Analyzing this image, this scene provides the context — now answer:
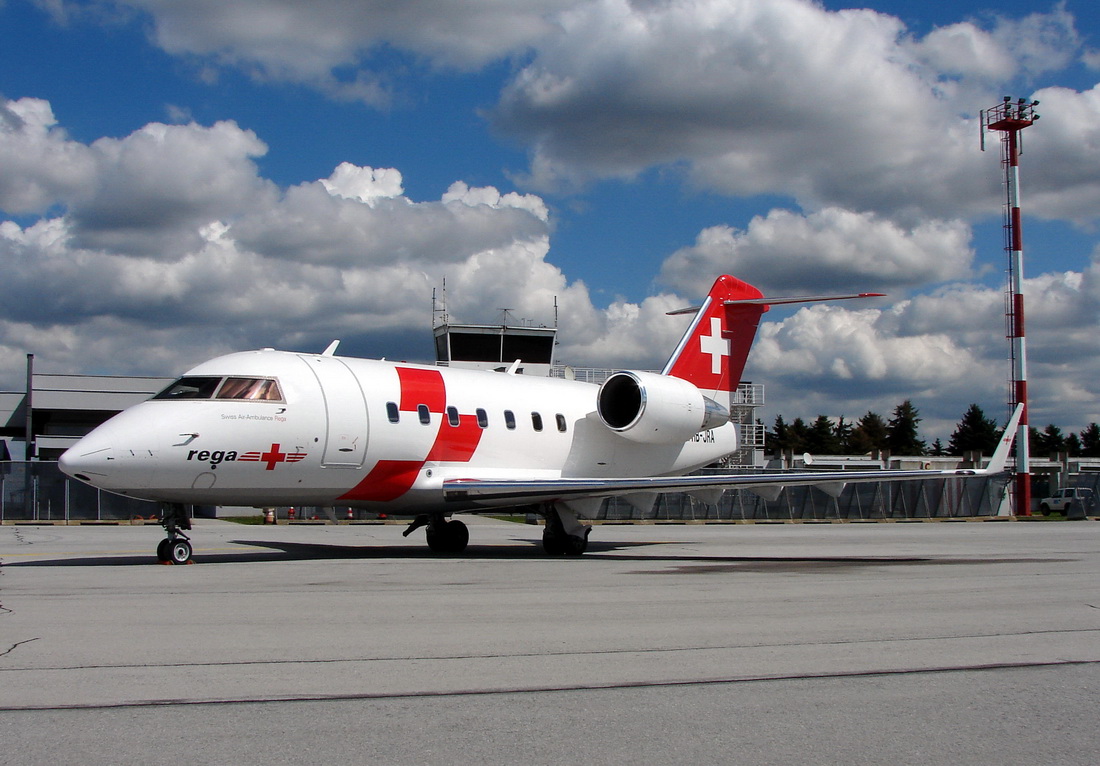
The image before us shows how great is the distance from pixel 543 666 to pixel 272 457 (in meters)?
9.66

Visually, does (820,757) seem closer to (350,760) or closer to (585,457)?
(350,760)

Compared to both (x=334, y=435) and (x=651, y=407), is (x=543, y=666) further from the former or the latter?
(x=651, y=407)

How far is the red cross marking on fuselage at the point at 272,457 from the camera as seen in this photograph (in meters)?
16.0

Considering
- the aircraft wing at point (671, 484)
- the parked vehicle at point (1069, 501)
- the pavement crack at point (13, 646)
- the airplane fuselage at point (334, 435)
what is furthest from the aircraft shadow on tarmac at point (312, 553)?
the parked vehicle at point (1069, 501)

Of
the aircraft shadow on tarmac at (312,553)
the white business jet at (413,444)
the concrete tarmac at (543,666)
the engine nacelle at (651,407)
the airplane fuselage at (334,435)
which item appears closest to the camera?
the concrete tarmac at (543,666)

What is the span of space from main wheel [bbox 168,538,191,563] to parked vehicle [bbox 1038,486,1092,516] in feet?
144

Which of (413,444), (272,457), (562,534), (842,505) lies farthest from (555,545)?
(842,505)

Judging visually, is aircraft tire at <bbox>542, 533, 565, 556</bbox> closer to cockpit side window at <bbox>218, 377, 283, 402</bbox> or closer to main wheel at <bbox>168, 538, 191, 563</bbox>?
cockpit side window at <bbox>218, 377, 283, 402</bbox>

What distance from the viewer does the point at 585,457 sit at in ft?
72.0

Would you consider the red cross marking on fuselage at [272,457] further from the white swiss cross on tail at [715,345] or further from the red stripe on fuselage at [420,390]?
the white swiss cross on tail at [715,345]

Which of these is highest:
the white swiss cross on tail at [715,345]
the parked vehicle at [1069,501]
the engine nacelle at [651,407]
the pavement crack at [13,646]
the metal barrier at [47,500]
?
the white swiss cross on tail at [715,345]

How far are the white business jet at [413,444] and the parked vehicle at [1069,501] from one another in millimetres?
30842

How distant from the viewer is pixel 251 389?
16109 mm

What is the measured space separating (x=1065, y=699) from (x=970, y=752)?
5.63 feet
